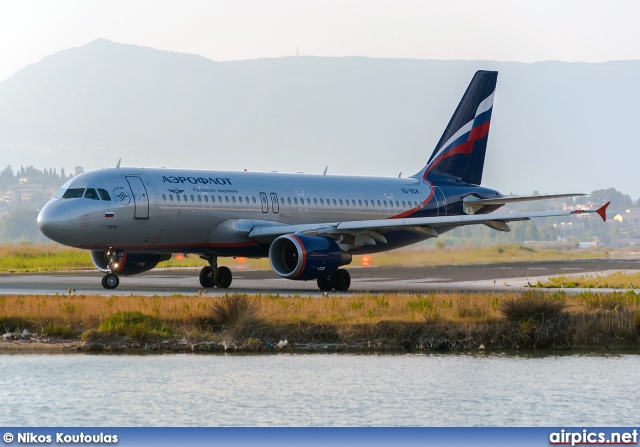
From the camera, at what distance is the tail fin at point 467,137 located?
4747 centimetres

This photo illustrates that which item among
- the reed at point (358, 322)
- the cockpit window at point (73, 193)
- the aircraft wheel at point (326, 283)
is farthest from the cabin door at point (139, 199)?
the reed at point (358, 322)

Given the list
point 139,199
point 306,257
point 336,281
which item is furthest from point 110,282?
point 336,281

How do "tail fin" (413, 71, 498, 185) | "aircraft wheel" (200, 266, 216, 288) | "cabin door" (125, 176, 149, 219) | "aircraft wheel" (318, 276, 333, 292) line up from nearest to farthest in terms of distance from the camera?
1. "cabin door" (125, 176, 149, 219)
2. "aircraft wheel" (318, 276, 333, 292)
3. "aircraft wheel" (200, 266, 216, 288)
4. "tail fin" (413, 71, 498, 185)

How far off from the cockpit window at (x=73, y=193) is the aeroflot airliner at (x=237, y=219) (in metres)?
0.03

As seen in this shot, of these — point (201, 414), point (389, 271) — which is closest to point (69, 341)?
point (201, 414)

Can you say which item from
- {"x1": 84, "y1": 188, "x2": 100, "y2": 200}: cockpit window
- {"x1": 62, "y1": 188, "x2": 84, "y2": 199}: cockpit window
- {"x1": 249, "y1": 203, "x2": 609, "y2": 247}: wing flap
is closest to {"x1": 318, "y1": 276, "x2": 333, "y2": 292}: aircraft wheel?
{"x1": 249, "y1": 203, "x2": 609, "y2": 247}: wing flap

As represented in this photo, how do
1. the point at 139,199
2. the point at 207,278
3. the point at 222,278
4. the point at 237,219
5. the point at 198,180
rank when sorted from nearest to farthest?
the point at 139,199, the point at 198,180, the point at 237,219, the point at 222,278, the point at 207,278

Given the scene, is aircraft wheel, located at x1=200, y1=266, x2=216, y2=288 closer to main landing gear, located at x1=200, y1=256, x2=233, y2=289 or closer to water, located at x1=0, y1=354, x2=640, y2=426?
main landing gear, located at x1=200, y1=256, x2=233, y2=289

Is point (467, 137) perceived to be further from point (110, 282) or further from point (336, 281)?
point (110, 282)

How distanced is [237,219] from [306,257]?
392 centimetres

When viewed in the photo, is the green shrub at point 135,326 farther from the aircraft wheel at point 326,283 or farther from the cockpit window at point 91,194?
the aircraft wheel at point 326,283

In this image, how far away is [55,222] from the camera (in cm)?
3512

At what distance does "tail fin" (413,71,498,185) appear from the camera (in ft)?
156
